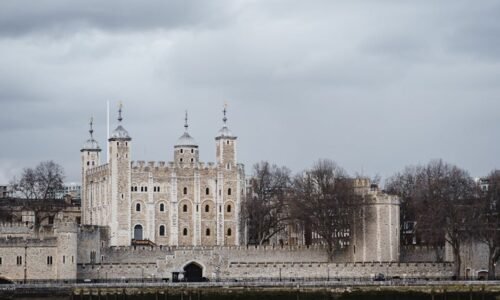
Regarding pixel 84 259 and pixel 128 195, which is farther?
pixel 128 195

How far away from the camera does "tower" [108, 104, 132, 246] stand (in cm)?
11462

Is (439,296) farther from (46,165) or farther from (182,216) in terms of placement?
(46,165)

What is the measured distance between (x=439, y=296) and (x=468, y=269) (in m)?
18.2

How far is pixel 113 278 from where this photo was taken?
314 ft

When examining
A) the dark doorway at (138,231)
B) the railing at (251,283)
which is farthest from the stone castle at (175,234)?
the railing at (251,283)

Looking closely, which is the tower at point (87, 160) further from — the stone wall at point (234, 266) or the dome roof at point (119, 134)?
the stone wall at point (234, 266)

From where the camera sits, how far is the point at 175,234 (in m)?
118

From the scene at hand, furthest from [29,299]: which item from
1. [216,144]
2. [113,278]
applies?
[216,144]

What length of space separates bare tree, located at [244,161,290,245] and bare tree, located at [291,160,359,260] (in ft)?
14.1

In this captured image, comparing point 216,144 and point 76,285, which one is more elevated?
point 216,144

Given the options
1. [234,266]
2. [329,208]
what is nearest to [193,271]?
[234,266]

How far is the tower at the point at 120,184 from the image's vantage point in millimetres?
114625

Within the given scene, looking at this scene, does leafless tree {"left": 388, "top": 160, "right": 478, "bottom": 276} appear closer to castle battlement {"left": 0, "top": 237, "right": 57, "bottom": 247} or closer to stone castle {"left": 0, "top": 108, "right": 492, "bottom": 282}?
stone castle {"left": 0, "top": 108, "right": 492, "bottom": 282}

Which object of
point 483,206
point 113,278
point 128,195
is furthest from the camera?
point 128,195
